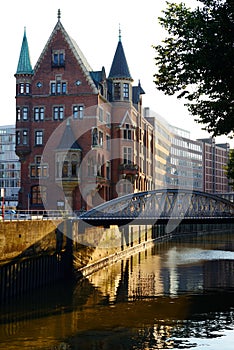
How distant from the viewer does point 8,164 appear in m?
136

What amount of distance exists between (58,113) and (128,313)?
39299mm

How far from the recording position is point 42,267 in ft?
123

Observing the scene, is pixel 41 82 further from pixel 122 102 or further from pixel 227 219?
pixel 227 219

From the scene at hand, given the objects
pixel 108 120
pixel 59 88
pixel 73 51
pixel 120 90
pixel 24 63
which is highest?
pixel 73 51

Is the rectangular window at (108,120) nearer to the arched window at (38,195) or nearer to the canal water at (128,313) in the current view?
the arched window at (38,195)

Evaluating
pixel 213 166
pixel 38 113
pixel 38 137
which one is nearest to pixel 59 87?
pixel 38 113

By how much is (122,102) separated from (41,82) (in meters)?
11.1

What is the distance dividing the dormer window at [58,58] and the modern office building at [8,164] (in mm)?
66253

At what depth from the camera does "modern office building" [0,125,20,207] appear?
429ft

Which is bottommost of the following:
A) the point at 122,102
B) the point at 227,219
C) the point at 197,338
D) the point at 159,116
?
the point at 197,338

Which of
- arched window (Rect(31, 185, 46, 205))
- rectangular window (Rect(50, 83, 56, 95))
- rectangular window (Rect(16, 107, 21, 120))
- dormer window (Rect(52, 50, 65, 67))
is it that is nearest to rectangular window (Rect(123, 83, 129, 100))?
dormer window (Rect(52, 50, 65, 67))

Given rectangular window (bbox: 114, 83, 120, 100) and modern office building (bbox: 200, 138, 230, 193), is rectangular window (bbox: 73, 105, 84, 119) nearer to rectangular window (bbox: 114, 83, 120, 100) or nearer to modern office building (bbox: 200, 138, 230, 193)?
rectangular window (bbox: 114, 83, 120, 100)

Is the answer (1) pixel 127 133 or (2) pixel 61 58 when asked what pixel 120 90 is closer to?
(1) pixel 127 133

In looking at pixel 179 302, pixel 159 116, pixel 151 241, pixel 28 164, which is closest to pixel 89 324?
pixel 179 302
